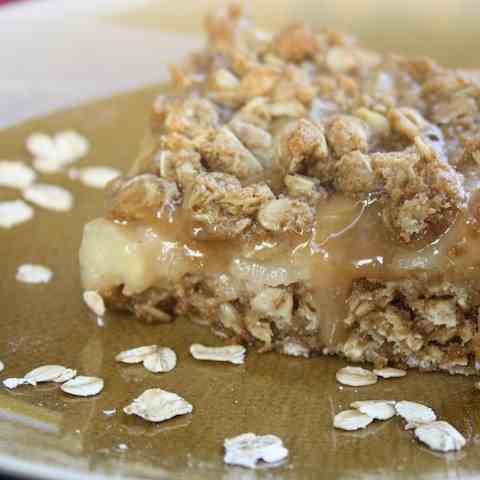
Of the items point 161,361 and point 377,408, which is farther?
Result: point 161,361

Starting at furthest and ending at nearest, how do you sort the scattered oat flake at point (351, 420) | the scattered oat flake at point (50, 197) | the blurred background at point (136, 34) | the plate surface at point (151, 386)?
the blurred background at point (136, 34) < the scattered oat flake at point (50, 197) < the scattered oat flake at point (351, 420) < the plate surface at point (151, 386)

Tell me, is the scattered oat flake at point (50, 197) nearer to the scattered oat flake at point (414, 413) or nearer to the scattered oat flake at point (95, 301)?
the scattered oat flake at point (95, 301)

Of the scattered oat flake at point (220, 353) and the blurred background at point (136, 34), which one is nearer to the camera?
the scattered oat flake at point (220, 353)

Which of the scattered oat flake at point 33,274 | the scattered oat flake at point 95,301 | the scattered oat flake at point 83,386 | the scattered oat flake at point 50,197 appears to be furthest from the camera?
the scattered oat flake at point 50,197

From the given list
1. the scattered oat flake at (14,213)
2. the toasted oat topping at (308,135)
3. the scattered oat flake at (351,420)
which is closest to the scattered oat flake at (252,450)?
the scattered oat flake at (351,420)

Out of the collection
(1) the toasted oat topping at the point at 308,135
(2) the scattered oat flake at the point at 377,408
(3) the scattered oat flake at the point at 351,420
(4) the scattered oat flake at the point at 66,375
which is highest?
(1) the toasted oat topping at the point at 308,135

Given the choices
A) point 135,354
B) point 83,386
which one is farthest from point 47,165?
point 83,386

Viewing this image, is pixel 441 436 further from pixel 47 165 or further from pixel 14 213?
pixel 47 165

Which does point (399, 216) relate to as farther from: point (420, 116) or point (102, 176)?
point (102, 176)
